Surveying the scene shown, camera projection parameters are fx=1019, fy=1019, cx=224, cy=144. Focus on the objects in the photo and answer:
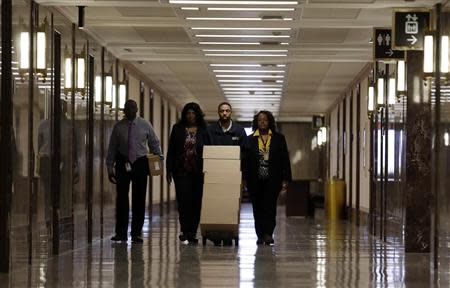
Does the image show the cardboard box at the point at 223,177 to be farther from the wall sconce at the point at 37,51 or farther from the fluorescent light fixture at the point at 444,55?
the fluorescent light fixture at the point at 444,55

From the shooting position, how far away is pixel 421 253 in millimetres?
10812

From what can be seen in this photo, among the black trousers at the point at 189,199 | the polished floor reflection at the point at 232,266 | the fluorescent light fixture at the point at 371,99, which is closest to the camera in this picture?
the polished floor reflection at the point at 232,266

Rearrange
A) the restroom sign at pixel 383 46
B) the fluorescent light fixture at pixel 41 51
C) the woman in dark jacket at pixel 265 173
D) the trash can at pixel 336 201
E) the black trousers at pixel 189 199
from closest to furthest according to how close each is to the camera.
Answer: the fluorescent light fixture at pixel 41 51, the black trousers at pixel 189 199, the woman in dark jacket at pixel 265 173, the restroom sign at pixel 383 46, the trash can at pixel 336 201

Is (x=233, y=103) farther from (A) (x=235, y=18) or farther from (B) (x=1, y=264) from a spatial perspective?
(B) (x=1, y=264)

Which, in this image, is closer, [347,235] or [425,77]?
[425,77]

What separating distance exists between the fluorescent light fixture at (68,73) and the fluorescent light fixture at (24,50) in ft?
6.07

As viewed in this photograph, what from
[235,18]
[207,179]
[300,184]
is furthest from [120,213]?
[300,184]

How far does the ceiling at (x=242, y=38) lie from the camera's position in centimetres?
1098

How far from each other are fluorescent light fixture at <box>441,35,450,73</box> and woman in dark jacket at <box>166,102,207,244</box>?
9.28ft

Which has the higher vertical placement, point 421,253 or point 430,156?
point 430,156

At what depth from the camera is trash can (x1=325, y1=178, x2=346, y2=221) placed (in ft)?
68.6

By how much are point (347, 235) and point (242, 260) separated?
5.38 meters

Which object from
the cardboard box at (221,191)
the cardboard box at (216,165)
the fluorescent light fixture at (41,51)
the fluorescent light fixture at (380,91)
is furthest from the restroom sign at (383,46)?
the fluorescent light fixture at (41,51)

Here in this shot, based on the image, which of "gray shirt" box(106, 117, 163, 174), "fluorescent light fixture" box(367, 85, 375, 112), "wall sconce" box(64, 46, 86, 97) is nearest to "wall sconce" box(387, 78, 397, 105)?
"fluorescent light fixture" box(367, 85, 375, 112)
